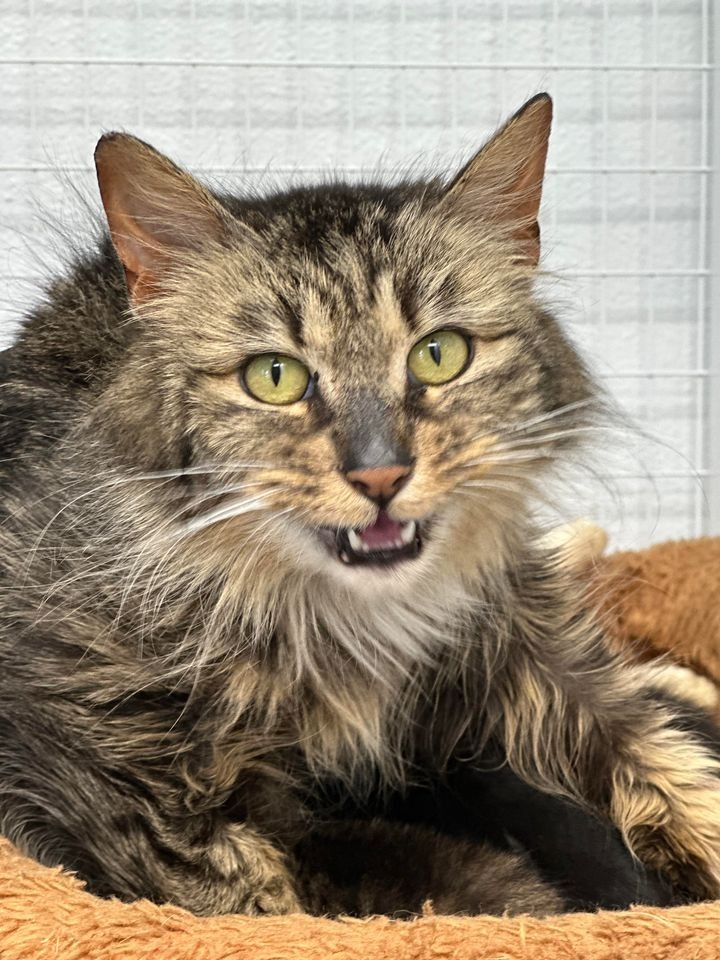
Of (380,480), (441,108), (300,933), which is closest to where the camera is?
(300,933)

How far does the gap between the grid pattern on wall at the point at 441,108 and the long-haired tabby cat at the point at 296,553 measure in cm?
67

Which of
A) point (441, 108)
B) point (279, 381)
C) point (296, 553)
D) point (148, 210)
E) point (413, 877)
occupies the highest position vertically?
point (441, 108)

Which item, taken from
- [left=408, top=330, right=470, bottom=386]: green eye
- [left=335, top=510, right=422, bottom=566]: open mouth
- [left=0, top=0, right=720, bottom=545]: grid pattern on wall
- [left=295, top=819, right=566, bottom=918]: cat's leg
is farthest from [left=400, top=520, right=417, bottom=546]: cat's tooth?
[left=0, top=0, right=720, bottom=545]: grid pattern on wall

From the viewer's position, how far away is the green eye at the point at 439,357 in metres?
1.08

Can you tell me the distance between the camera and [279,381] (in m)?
1.06

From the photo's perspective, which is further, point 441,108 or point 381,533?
point 441,108

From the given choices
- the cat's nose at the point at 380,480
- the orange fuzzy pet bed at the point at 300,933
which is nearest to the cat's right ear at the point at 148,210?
the cat's nose at the point at 380,480

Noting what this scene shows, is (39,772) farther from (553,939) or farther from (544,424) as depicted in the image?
(544,424)

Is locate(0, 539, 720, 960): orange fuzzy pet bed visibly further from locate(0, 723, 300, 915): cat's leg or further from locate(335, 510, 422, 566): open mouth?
locate(335, 510, 422, 566): open mouth

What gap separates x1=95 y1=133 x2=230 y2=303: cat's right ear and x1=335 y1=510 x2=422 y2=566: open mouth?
1.18 ft

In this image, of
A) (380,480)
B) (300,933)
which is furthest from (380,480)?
(300,933)

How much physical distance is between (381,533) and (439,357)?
0.20 meters

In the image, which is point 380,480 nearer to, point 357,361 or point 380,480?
point 380,480

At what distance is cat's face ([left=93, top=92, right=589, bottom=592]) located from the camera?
3.28 feet
